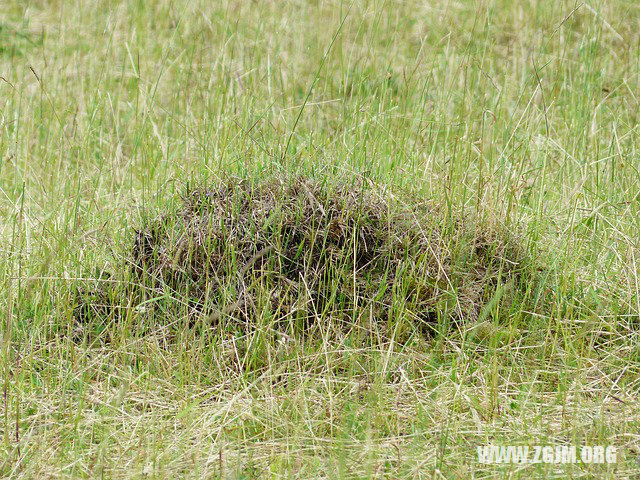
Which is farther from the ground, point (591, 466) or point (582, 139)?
point (582, 139)

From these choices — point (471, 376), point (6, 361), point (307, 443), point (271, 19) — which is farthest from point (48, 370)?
point (271, 19)

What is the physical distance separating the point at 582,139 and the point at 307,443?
2.35m

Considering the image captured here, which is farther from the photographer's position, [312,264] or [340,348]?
[312,264]

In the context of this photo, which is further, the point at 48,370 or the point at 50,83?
the point at 50,83

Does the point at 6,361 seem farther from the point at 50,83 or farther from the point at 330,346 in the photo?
the point at 50,83

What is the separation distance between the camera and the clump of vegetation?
2793 millimetres

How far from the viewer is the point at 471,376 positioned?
8.45 ft

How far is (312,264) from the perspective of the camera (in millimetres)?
2918

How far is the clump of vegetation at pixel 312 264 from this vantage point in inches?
110

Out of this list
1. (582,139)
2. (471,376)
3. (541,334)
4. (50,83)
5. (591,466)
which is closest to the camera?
(591,466)

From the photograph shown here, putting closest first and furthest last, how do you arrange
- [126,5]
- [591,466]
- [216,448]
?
[591,466]
[216,448]
[126,5]

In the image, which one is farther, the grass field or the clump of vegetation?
the clump of vegetation

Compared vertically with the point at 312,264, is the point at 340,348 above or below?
below

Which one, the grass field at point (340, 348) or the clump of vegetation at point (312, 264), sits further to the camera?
the clump of vegetation at point (312, 264)
